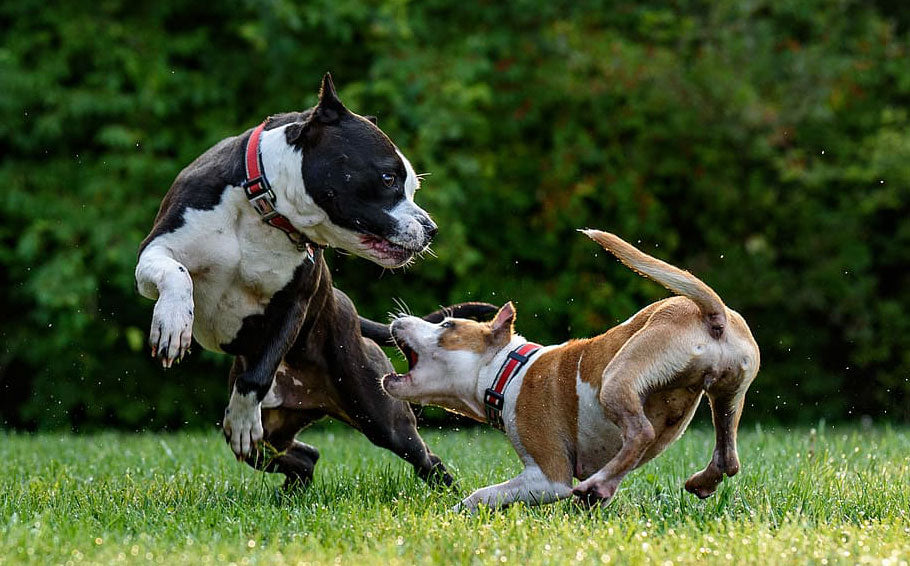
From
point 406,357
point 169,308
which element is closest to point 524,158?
point 406,357

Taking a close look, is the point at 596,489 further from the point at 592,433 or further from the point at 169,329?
the point at 169,329

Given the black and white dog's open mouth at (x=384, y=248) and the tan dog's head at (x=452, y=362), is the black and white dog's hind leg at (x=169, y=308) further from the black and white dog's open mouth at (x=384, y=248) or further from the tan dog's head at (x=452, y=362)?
the tan dog's head at (x=452, y=362)

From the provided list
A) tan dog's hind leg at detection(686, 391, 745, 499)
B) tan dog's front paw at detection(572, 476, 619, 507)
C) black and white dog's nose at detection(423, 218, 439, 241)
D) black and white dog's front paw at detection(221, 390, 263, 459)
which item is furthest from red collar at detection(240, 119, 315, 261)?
tan dog's hind leg at detection(686, 391, 745, 499)

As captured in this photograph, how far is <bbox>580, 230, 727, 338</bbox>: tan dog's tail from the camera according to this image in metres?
3.95

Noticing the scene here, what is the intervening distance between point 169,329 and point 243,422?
567 millimetres

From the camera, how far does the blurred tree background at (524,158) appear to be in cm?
1112

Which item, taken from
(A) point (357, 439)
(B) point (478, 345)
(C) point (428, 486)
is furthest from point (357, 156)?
(A) point (357, 439)

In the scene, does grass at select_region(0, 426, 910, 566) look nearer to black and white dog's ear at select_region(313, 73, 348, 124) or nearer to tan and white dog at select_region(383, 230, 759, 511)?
tan and white dog at select_region(383, 230, 759, 511)

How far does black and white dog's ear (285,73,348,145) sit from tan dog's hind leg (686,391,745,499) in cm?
178

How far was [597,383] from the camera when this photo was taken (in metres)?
4.22

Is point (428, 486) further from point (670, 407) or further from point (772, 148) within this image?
point (772, 148)

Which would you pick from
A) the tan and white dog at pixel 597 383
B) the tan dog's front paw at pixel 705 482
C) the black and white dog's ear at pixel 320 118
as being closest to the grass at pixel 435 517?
the tan dog's front paw at pixel 705 482

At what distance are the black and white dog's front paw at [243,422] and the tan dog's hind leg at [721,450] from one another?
1665 millimetres

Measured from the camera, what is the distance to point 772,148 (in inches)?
464
